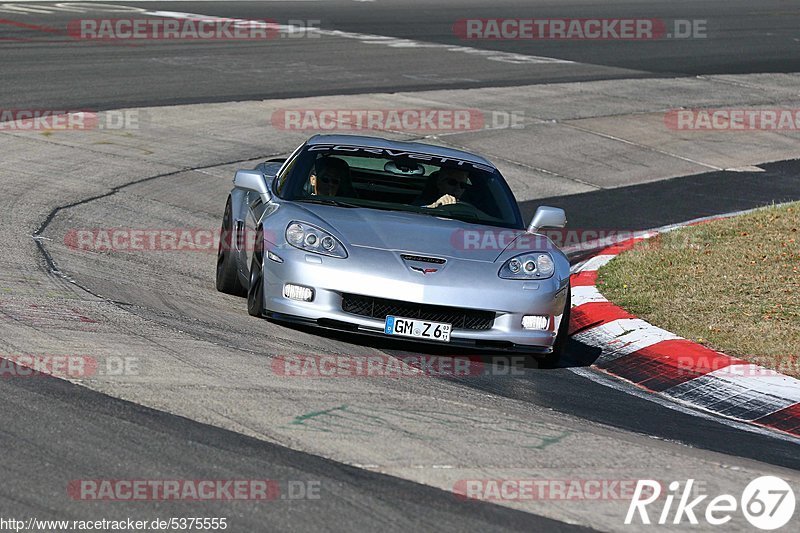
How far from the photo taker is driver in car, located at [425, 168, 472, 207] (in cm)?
920

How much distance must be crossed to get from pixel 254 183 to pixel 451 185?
55.3 inches

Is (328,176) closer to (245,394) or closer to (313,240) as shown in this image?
(313,240)

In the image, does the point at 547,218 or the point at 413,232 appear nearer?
the point at 413,232

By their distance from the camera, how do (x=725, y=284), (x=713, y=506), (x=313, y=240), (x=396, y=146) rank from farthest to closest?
(x=725, y=284) < (x=396, y=146) < (x=313, y=240) < (x=713, y=506)

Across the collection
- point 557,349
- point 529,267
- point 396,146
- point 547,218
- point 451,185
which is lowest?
point 557,349

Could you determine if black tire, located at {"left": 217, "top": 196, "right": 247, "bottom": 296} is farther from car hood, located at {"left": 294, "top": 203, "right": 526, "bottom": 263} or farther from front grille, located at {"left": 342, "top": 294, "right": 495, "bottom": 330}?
front grille, located at {"left": 342, "top": 294, "right": 495, "bottom": 330}

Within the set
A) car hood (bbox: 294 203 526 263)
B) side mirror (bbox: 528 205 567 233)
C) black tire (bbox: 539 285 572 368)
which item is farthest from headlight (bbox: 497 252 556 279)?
side mirror (bbox: 528 205 567 233)

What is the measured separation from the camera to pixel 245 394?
244 inches

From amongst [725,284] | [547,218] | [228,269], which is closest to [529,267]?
[547,218]

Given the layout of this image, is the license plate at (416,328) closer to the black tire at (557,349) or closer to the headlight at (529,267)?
the headlight at (529,267)

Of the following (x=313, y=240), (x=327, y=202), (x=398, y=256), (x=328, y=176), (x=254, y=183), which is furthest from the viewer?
(x=328, y=176)

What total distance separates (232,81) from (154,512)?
15.5 metres

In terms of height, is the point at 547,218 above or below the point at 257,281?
above

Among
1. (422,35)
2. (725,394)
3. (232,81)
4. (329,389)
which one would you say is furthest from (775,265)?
(422,35)
